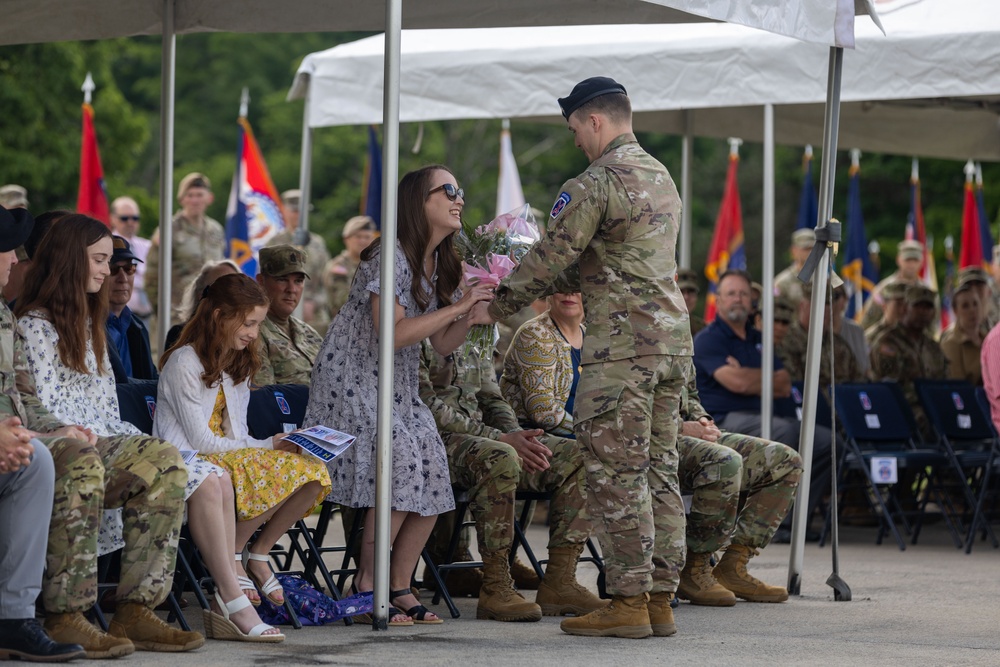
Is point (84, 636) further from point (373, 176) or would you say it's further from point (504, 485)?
point (373, 176)

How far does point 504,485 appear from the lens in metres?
6.25

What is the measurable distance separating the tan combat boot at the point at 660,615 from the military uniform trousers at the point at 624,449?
179mm

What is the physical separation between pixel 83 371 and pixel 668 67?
4808 millimetres

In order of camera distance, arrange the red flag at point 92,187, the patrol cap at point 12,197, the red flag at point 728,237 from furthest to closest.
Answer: the red flag at point 728,237
the red flag at point 92,187
the patrol cap at point 12,197

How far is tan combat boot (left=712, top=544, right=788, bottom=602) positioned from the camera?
700 cm

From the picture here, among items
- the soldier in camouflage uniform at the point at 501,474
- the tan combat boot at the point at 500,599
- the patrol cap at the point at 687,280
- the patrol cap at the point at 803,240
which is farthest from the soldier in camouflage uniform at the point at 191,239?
the tan combat boot at the point at 500,599

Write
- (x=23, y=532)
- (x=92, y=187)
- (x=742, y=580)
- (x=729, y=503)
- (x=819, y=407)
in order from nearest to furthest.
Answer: (x=23, y=532) → (x=729, y=503) → (x=742, y=580) → (x=819, y=407) → (x=92, y=187)

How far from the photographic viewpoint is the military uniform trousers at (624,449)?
5.66m

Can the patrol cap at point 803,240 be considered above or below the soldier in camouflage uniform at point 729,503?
above

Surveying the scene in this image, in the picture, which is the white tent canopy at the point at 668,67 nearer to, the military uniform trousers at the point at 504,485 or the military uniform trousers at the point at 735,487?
the military uniform trousers at the point at 735,487

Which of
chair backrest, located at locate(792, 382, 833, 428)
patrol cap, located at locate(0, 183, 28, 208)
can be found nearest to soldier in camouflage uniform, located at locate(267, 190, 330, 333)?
patrol cap, located at locate(0, 183, 28, 208)

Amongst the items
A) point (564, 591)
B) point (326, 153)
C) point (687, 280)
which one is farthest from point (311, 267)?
point (326, 153)

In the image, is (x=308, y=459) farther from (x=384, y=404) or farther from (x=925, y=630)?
(x=925, y=630)

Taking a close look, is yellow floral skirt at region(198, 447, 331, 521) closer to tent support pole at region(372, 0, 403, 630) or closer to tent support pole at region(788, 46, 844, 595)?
tent support pole at region(372, 0, 403, 630)
